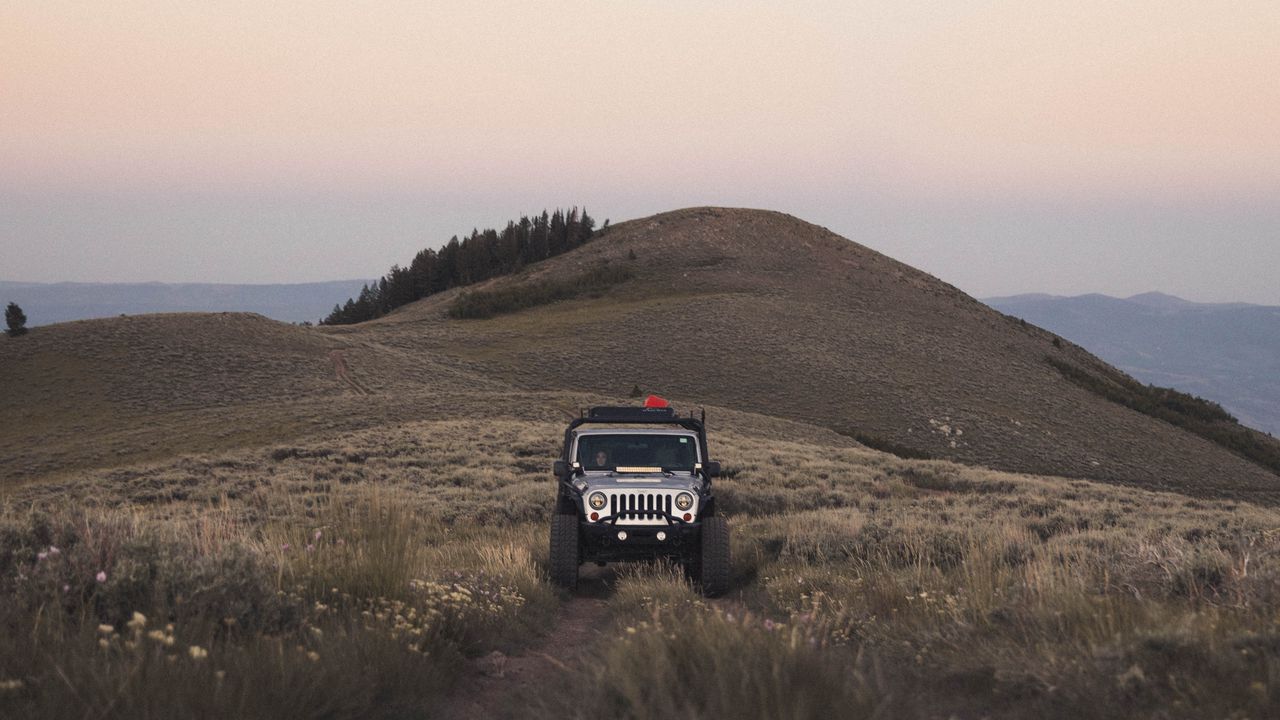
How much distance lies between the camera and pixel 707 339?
70.4 meters

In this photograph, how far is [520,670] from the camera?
259 inches

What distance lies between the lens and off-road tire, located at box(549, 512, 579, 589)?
33.6 ft

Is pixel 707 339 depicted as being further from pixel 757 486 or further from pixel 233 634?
pixel 233 634

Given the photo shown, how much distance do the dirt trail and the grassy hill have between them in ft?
0.14

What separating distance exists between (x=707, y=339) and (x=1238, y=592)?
64309 mm

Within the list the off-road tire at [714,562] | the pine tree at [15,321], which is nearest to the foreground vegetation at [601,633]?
the off-road tire at [714,562]

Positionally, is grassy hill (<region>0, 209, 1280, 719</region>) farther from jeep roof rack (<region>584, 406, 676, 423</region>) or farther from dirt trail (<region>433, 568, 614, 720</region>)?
jeep roof rack (<region>584, 406, 676, 423</region>)

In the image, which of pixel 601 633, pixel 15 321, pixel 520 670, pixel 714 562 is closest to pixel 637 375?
pixel 15 321

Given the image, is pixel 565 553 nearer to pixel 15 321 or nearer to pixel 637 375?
pixel 637 375

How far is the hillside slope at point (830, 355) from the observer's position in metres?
54.4

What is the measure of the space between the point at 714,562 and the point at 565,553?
1802 mm

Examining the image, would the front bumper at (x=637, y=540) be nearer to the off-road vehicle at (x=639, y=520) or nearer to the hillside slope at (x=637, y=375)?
the off-road vehicle at (x=639, y=520)

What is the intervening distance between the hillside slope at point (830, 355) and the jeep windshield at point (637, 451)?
40.2 metres

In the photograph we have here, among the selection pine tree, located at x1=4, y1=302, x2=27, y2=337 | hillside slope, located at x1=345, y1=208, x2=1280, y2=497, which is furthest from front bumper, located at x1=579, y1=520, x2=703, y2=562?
pine tree, located at x1=4, y1=302, x2=27, y2=337
